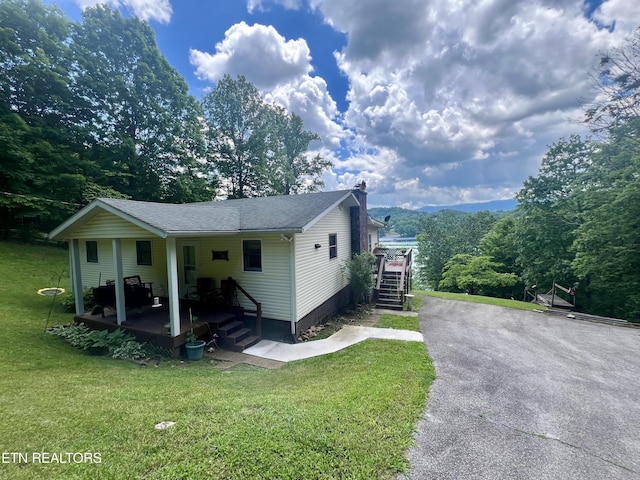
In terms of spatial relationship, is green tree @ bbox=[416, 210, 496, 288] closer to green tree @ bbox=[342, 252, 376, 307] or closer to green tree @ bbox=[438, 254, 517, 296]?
green tree @ bbox=[438, 254, 517, 296]

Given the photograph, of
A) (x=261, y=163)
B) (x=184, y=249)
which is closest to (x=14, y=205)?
(x=184, y=249)

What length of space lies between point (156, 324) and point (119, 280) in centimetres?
161

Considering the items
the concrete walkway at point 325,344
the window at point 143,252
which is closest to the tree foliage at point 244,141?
the window at point 143,252

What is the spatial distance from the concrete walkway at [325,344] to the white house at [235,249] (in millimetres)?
631

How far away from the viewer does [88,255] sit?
482 inches

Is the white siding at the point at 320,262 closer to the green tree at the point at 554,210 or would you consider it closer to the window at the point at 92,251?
the window at the point at 92,251

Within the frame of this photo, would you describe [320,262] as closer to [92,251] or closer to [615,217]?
[92,251]

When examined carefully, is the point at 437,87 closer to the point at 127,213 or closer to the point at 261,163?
the point at 127,213

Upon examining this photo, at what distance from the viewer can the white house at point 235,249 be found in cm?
684

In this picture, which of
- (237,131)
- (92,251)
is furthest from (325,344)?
(237,131)

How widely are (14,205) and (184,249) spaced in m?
12.3

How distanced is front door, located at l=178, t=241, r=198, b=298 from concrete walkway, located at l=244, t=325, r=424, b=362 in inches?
148

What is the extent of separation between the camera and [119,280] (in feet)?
24.1

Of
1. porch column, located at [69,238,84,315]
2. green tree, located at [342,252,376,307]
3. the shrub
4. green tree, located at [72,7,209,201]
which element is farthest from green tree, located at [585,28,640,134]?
green tree, located at [72,7,209,201]
